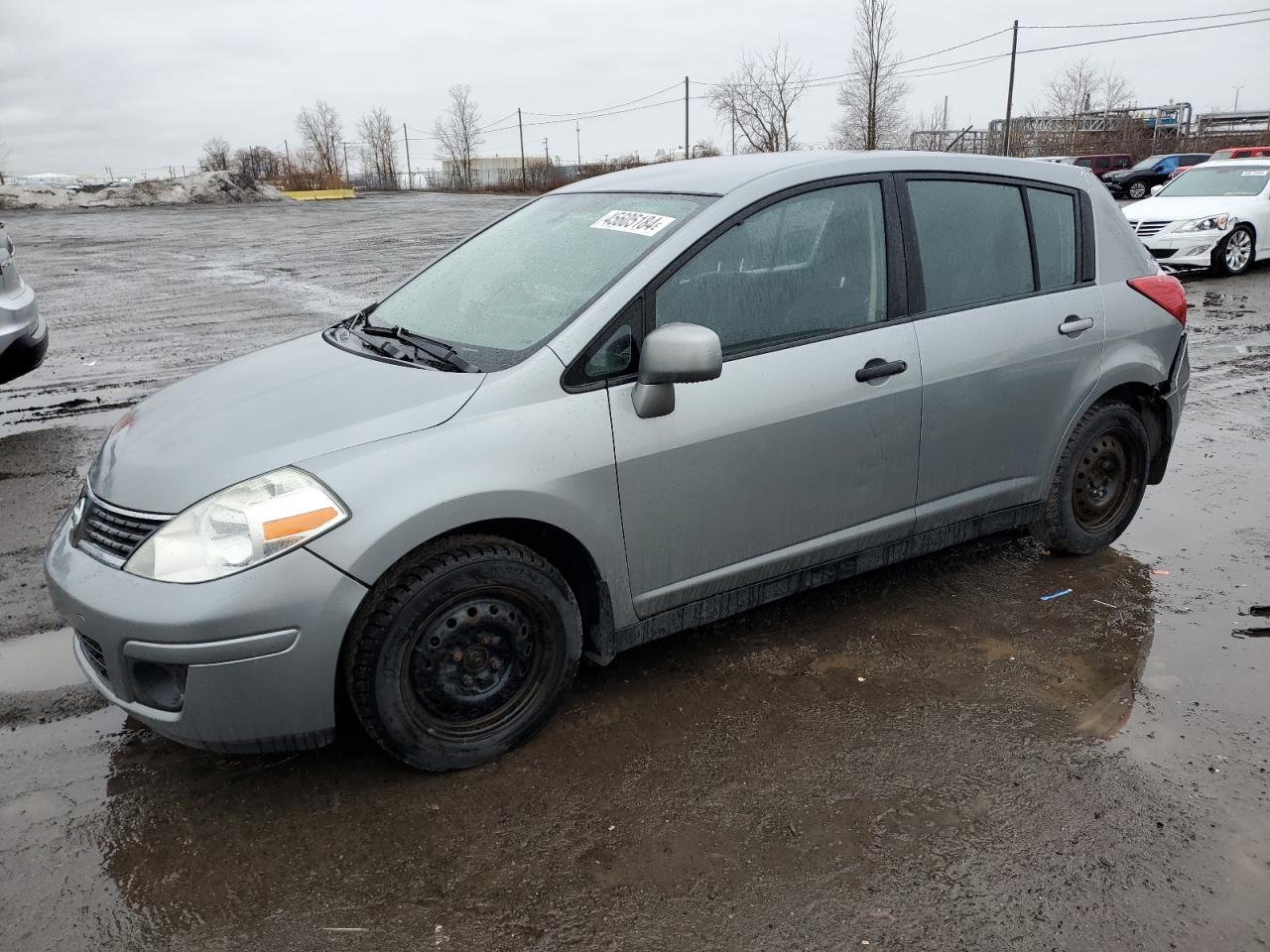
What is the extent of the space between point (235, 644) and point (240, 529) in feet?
0.98

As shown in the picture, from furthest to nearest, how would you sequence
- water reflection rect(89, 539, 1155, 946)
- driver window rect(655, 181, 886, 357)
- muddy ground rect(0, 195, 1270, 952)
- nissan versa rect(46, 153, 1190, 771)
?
1. driver window rect(655, 181, 886, 357)
2. nissan versa rect(46, 153, 1190, 771)
3. water reflection rect(89, 539, 1155, 946)
4. muddy ground rect(0, 195, 1270, 952)

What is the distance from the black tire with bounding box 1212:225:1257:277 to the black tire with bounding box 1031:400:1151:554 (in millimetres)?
11435

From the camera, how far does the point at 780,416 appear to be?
328 centimetres

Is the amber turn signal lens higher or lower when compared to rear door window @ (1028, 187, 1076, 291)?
lower

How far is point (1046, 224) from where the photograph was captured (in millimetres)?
4102

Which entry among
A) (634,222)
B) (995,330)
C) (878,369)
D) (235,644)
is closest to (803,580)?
(878,369)

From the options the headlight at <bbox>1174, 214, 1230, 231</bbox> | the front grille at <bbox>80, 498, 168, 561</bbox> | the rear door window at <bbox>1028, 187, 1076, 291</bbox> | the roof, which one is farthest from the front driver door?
the headlight at <bbox>1174, 214, 1230, 231</bbox>

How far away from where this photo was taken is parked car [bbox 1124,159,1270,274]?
13.8m

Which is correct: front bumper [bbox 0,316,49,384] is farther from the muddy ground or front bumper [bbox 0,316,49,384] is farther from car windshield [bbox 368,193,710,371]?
car windshield [bbox 368,193,710,371]

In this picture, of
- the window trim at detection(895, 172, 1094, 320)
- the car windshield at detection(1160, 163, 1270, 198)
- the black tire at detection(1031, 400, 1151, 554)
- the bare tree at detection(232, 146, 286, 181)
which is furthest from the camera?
the bare tree at detection(232, 146, 286, 181)

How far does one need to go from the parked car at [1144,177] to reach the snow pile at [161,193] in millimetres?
34560

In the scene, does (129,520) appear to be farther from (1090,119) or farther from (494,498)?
(1090,119)

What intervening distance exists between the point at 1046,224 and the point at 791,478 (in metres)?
1.74

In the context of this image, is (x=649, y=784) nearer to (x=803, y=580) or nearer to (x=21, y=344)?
(x=803, y=580)
